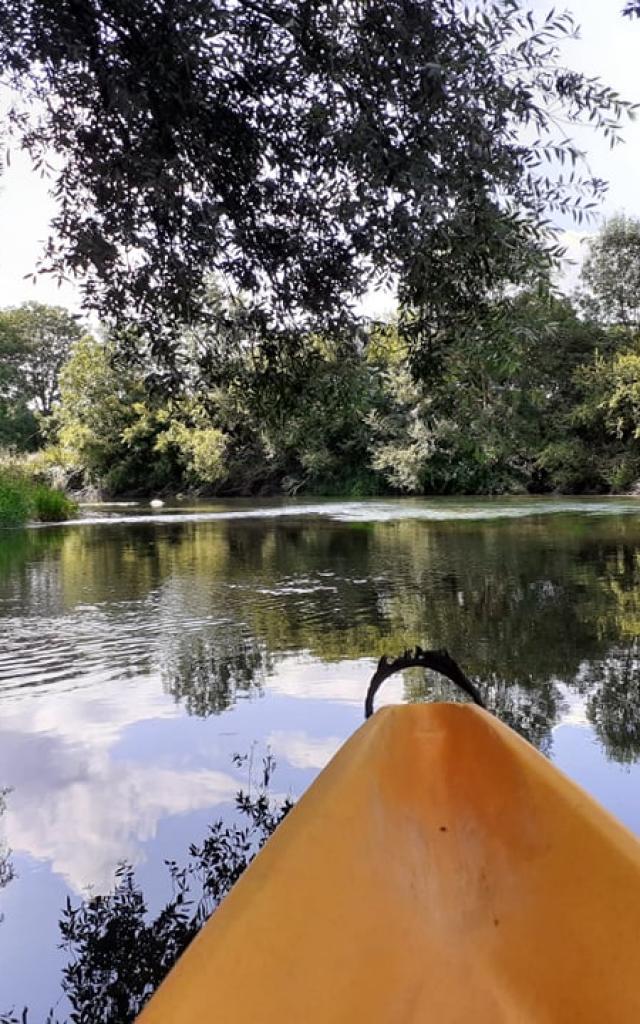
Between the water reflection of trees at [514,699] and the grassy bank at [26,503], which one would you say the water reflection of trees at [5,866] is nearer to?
the water reflection of trees at [514,699]

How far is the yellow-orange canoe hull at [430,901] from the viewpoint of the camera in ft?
5.00

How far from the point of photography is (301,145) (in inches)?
163

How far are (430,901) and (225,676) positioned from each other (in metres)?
3.29

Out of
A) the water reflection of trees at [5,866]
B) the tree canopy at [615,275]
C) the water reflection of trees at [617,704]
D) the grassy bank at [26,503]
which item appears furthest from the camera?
the tree canopy at [615,275]

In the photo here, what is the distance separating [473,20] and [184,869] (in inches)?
147

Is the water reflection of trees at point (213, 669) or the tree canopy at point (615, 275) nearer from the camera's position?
the water reflection of trees at point (213, 669)

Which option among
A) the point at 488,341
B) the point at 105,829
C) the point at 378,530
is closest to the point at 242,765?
the point at 105,829

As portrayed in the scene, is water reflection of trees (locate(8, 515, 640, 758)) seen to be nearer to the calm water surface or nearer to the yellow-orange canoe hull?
the calm water surface

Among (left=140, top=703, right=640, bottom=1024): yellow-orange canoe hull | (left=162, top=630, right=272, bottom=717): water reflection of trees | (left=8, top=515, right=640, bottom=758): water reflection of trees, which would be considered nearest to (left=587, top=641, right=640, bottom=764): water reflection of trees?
(left=8, top=515, right=640, bottom=758): water reflection of trees

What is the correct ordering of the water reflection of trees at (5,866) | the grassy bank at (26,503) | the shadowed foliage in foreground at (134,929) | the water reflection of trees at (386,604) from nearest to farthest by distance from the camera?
the shadowed foliage in foreground at (134,929)
the water reflection of trees at (5,866)
the water reflection of trees at (386,604)
the grassy bank at (26,503)

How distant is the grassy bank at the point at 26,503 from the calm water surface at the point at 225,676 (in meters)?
6.49

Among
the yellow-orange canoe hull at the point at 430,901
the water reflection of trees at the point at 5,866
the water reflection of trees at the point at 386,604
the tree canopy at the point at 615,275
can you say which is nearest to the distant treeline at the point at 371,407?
the tree canopy at the point at 615,275

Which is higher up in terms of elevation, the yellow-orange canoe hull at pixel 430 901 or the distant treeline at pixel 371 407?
the distant treeline at pixel 371 407

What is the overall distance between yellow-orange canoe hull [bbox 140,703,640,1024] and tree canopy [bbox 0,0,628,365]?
2.28m
